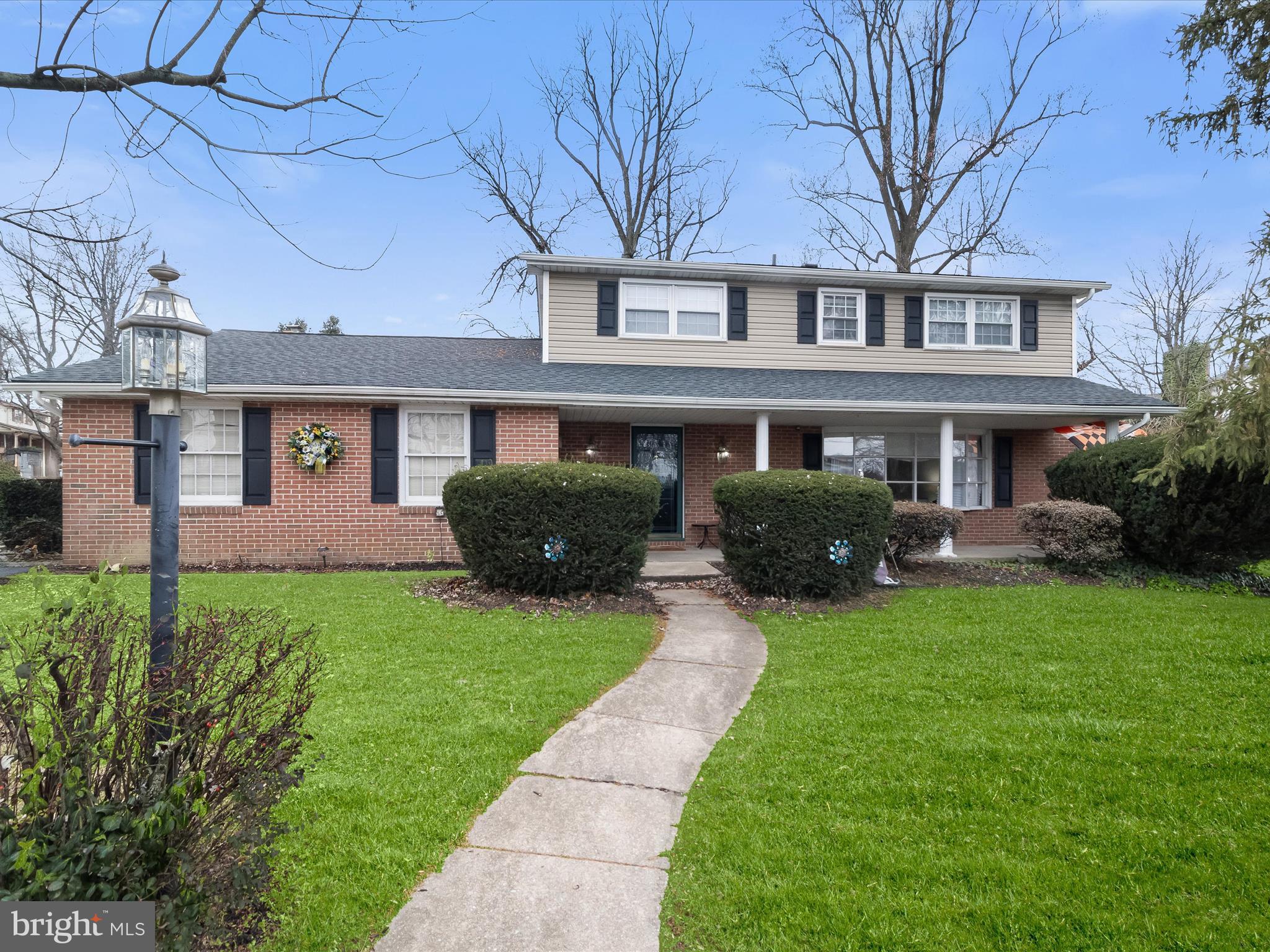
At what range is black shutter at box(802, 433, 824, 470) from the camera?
14.1 meters

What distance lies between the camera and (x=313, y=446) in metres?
11.1

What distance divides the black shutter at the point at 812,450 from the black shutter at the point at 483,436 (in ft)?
20.5

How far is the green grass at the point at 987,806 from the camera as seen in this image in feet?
8.77

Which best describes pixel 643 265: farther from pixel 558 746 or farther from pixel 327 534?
pixel 558 746

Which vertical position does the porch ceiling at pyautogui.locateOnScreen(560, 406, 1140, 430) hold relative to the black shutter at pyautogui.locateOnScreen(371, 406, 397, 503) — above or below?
above

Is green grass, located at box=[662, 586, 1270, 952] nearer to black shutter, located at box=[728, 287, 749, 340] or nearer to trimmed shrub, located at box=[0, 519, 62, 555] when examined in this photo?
black shutter, located at box=[728, 287, 749, 340]

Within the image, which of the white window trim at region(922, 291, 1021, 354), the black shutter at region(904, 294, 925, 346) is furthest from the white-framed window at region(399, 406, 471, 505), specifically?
the white window trim at region(922, 291, 1021, 354)

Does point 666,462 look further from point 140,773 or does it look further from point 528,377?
point 140,773

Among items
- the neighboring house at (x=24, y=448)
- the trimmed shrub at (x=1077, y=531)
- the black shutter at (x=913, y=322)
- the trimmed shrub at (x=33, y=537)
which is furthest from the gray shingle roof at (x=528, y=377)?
the neighboring house at (x=24, y=448)

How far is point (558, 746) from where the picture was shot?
430 centimetres

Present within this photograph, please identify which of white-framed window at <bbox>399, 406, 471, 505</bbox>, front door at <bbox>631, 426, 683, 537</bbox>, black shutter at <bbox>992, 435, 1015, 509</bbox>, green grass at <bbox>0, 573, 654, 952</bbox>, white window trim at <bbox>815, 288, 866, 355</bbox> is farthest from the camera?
black shutter at <bbox>992, 435, 1015, 509</bbox>

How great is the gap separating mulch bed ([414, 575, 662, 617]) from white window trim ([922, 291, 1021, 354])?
923 cm

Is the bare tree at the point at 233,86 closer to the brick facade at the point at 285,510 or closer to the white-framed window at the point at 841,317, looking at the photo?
the brick facade at the point at 285,510

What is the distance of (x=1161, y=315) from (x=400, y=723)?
28196 millimetres
